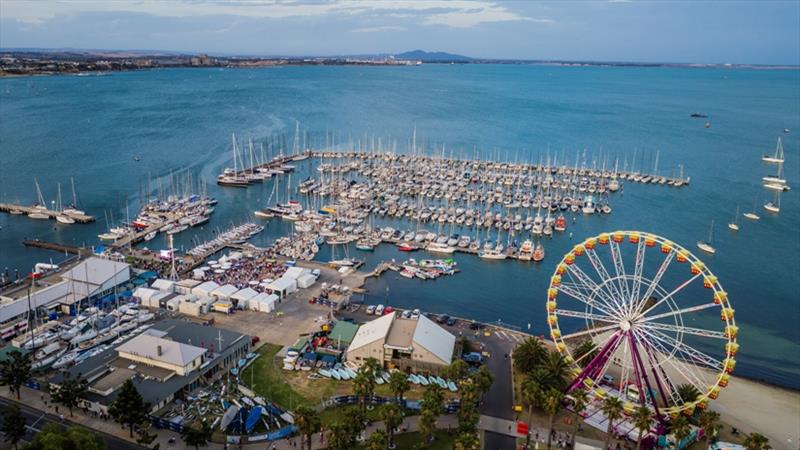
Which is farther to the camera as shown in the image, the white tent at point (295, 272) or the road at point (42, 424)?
the white tent at point (295, 272)

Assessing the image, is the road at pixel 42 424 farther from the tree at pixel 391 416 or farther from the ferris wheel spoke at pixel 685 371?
the ferris wheel spoke at pixel 685 371

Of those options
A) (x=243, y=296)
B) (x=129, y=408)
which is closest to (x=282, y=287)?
(x=243, y=296)

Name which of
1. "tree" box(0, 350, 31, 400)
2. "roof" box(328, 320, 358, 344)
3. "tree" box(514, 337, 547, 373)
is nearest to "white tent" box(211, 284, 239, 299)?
"roof" box(328, 320, 358, 344)

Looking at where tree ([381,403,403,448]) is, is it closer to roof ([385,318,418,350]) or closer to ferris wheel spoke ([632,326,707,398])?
roof ([385,318,418,350])

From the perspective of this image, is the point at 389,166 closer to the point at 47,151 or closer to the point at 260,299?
the point at 260,299

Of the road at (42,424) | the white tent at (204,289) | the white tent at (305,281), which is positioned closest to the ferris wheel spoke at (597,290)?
the white tent at (305,281)

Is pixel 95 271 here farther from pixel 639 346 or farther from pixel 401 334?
pixel 639 346
